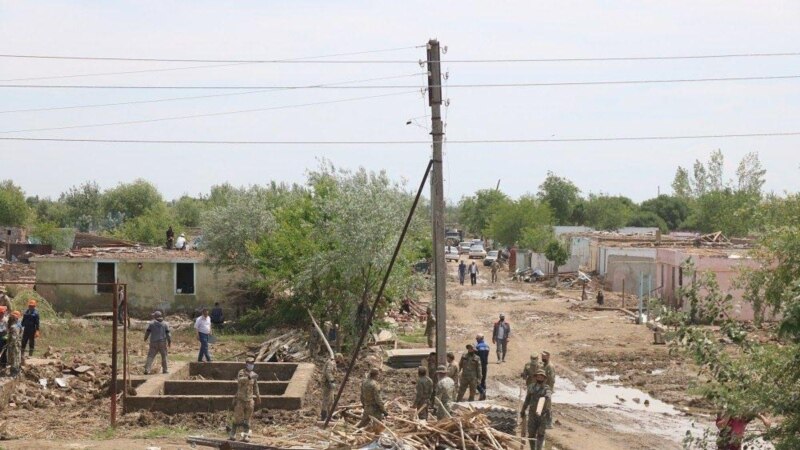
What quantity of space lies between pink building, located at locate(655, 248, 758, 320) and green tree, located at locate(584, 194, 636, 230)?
193 feet

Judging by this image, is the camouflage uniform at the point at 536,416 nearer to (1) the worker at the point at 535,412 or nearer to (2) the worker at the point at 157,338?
(1) the worker at the point at 535,412

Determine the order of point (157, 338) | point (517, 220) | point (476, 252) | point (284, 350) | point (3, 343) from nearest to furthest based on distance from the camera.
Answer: point (3, 343)
point (157, 338)
point (284, 350)
point (517, 220)
point (476, 252)

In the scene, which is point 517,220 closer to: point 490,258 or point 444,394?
point 490,258

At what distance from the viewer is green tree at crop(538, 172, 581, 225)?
109375 millimetres

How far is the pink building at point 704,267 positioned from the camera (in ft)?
123

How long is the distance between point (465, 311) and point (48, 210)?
3343 inches

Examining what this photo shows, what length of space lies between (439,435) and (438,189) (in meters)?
5.37

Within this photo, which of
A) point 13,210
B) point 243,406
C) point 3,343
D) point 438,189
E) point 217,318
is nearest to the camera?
point 243,406

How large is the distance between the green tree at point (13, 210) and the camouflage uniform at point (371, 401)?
84.8 metres

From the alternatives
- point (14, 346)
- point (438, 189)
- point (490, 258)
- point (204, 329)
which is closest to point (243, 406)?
point (438, 189)

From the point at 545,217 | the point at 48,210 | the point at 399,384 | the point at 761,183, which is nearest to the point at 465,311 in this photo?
the point at 399,384

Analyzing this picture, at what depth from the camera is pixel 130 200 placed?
4301 inches

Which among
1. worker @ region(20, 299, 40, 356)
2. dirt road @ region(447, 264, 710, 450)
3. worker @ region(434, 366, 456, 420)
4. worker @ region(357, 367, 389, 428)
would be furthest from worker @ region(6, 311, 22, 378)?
dirt road @ region(447, 264, 710, 450)

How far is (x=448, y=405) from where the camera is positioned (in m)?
17.2
